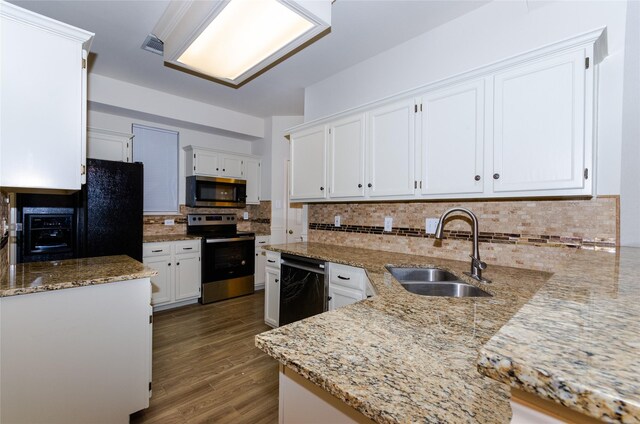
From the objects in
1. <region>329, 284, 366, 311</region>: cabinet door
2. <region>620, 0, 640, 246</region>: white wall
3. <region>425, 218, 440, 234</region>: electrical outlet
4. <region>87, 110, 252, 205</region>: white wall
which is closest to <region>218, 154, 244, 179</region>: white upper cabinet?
<region>87, 110, 252, 205</region>: white wall

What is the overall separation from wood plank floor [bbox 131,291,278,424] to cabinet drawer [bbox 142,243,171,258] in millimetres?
756

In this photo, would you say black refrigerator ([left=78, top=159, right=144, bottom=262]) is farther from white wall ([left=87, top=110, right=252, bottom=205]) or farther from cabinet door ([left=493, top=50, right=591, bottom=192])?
cabinet door ([left=493, top=50, right=591, bottom=192])

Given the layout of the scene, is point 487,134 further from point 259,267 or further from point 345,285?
point 259,267

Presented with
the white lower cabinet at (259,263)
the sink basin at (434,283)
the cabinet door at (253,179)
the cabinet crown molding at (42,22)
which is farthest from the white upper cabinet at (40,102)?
the cabinet door at (253,179)

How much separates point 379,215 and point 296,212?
220 cm

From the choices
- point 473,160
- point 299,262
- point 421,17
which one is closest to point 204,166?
point 299,262

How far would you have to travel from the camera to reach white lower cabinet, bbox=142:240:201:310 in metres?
3.55

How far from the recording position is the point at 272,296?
9.91ft

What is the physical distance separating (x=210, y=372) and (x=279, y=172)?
3.13 metres

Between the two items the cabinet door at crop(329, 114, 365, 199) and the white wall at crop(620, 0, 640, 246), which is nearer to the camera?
the white wall at crop(620, 0, 640, 246)

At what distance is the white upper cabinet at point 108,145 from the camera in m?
3.26

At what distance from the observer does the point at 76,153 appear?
5.53 ft

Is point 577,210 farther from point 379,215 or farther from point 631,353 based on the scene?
point 631,353

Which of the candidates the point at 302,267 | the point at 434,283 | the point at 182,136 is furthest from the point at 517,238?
the point at 182,136
